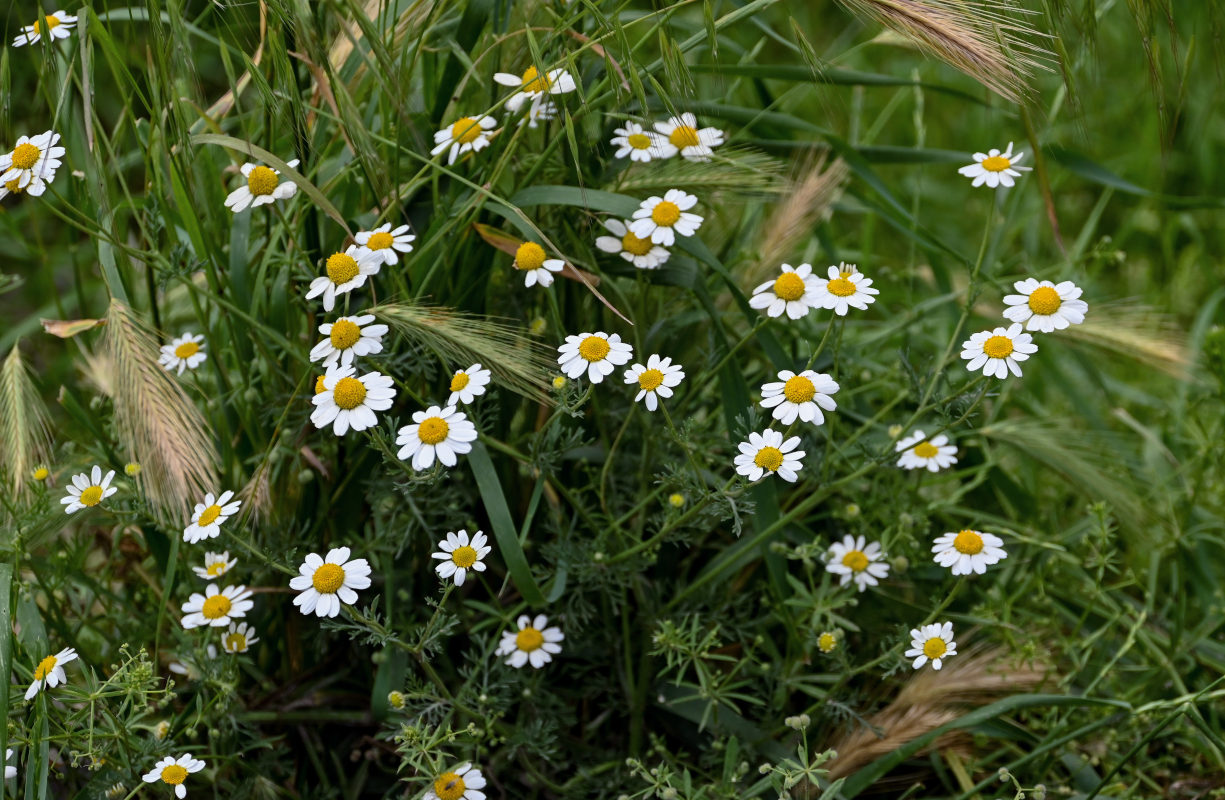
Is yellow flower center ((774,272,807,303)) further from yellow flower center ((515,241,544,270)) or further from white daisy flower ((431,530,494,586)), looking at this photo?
white daisy flower ((431,530,494,586))

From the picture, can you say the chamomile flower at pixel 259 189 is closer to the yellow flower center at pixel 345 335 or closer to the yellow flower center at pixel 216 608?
the yellow flower center at pixel 345 335

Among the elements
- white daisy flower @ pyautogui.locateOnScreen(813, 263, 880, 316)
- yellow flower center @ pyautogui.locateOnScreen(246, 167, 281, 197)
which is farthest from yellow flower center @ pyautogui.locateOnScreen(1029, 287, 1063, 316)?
yellow flower center @ pyautogui.locateOnScreen(246, 167, 281, 197)

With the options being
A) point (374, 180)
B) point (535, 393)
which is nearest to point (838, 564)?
point (535, 393)

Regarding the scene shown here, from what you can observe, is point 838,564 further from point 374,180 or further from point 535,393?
point 374,180

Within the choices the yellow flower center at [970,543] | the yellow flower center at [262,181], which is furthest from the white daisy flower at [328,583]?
the yellow flower center at [970,543]

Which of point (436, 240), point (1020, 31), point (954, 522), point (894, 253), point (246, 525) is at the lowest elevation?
point (894, 253)
